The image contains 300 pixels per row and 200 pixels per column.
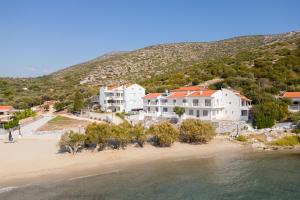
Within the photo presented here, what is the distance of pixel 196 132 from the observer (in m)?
41.6

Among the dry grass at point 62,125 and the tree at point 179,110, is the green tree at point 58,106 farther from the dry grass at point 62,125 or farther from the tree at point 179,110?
the tree at point 179,110

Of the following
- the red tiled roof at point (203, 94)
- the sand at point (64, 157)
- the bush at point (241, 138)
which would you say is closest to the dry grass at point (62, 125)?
the sand at point (64, 157)

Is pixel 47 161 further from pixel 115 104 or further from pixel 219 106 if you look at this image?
pixel 115 104

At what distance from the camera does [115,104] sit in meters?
75.7

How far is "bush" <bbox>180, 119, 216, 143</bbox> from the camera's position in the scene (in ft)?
137

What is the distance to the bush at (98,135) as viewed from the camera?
124 ft

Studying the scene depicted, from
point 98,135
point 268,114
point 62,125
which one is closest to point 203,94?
point 268,114

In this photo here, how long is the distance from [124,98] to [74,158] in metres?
38.4

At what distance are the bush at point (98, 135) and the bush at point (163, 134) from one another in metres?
5.81

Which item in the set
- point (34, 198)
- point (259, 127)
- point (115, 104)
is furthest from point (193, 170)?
point (115, 104)

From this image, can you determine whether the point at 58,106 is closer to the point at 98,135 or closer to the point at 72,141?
the point at 98,135

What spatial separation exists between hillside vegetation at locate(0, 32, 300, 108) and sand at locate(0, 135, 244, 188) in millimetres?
21674

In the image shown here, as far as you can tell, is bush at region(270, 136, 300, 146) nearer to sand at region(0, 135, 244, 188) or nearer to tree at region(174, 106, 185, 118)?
sand at region(0, 135, 244, 188)

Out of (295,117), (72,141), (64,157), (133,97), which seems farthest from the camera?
(133,97)
